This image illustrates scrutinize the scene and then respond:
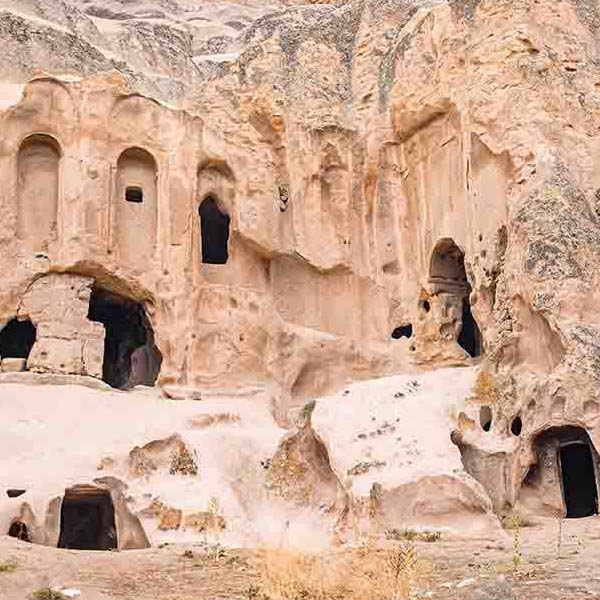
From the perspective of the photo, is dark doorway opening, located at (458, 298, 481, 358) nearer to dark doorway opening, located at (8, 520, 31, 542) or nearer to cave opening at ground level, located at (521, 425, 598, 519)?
cave opening at ground level, located at (521, 425, 598, 519)

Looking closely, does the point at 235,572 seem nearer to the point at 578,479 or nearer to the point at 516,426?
the point at 516,426

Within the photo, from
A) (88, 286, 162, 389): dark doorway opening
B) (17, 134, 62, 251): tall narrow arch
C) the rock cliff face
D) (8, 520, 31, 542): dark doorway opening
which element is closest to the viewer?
(8, 520, 31, 542): dark doorway opening

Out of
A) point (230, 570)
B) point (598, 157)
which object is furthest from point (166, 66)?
point (230, 570)

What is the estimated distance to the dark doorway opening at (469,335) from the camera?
2791 centimetres

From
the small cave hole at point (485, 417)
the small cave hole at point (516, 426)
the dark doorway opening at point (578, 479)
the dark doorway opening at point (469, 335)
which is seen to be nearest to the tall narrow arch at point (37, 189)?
the dark doorway opening at point (469, 335)

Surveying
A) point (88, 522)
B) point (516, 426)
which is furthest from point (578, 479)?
point (88, 522)

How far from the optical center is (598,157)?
2319 centimetres

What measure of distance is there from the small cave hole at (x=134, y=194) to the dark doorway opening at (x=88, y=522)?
933 centimetres

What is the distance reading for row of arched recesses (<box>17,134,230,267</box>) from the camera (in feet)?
86.6

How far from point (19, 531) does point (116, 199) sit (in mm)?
11449

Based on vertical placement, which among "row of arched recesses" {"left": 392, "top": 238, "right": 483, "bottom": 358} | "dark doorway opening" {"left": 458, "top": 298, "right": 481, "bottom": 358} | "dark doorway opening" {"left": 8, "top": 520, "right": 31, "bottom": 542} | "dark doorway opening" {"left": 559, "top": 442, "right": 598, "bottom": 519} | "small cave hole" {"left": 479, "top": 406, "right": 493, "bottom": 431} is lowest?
"dark doorway opening" {"left": 8, "top": 520, "right": 31, "bottom": 542}

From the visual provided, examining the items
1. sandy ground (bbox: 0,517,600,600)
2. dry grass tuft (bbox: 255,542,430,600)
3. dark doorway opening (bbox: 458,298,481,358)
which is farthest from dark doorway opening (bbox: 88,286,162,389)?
dry grass tuft (bbox: 255,542,430,600)

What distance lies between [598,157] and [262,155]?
9319mm

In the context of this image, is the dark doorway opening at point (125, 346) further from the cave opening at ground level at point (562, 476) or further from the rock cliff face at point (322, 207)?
the cave opening at ground level at point (562, 476)
